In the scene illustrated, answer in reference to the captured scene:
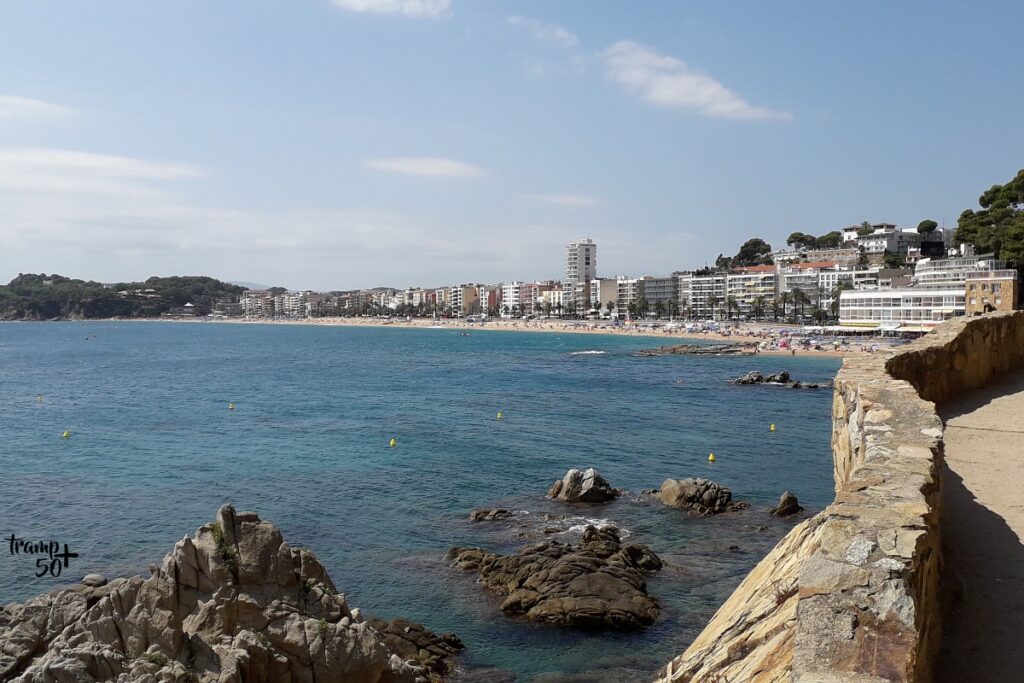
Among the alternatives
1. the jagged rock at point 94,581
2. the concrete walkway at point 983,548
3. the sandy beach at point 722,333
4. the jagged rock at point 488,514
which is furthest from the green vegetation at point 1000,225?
the jagged rock at point 94,581

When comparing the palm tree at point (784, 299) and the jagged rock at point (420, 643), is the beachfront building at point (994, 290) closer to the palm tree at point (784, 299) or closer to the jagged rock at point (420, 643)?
the jagged rock at point (420, 643)

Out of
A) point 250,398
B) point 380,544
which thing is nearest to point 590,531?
point 380,544

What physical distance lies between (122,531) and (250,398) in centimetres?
3349

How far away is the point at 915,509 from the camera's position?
11.6ft

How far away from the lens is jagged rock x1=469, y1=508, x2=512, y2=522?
2262 centimetres

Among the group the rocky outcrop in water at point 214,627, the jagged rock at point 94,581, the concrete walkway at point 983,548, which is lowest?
the jagged rock at point 94,581

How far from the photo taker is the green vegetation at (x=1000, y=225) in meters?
48.7

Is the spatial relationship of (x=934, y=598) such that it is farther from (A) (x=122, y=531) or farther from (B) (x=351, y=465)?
Result: (B) (x=351, y=465)

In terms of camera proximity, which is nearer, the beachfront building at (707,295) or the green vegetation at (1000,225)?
the green vegetation at (1000,225)

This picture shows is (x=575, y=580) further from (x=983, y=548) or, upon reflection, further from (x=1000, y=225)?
(x=1000, y=225)

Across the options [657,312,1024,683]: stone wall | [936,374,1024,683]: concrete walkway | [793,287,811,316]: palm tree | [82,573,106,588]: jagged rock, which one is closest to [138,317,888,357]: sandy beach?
[793,287,811,316]: palm tree

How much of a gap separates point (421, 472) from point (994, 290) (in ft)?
161

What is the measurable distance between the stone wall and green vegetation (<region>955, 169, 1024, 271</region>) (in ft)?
169

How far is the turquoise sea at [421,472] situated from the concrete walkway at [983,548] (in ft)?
25.7
